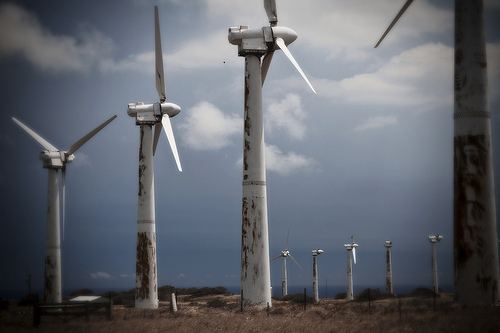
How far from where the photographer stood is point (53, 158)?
3562 cm

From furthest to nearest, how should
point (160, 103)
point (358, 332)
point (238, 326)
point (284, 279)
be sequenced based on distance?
point (284, 279)
point (160, 103)
point (238, 326)
point (358, 332)

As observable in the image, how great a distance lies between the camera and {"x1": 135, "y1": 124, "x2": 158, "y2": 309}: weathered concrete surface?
37781mm

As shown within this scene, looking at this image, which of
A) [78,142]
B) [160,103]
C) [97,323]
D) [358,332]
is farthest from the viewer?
[160,103]

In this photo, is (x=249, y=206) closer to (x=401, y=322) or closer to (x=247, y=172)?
(x=247, y=172)

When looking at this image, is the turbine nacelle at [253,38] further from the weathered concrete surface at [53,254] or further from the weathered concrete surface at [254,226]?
the weathered concrete surface at [53,254]

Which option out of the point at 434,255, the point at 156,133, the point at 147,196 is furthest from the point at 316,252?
the point at 147,196

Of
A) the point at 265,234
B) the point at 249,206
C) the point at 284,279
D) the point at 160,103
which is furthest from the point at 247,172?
the point at 284,279

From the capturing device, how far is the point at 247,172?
27109 millimetres

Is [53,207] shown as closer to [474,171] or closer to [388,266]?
[474,171]

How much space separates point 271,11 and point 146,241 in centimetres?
1868

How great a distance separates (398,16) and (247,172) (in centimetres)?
1103

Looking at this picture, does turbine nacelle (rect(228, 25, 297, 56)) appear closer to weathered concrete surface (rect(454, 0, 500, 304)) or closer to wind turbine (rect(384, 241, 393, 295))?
weathered concrete surface (rect(454, 0, 500, 304))

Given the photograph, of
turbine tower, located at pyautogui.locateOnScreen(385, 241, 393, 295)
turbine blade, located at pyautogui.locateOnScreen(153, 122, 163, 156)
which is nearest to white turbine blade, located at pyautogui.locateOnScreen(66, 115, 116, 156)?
turbine blade, located at pyautogui.locateOnScreen(153, 122, 163, 156)

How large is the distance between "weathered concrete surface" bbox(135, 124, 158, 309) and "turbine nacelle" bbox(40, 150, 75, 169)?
547 cm
